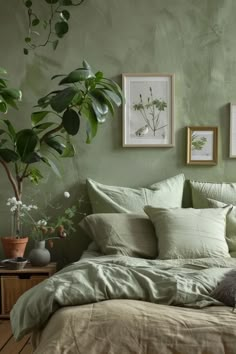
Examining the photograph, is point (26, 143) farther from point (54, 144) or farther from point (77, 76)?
point (77, 76)

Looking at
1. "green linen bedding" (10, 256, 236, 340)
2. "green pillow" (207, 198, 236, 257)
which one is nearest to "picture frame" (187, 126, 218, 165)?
"green pillow" (207, 198, 236, 257)

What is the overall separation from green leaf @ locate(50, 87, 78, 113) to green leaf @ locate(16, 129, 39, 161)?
1.19ft

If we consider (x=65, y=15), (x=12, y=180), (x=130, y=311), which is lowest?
(x=130, y=311)

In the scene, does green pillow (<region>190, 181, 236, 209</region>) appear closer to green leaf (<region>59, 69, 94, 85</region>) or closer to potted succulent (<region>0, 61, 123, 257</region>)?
potted succulent (<region>0, 61, 123, 257</region>)

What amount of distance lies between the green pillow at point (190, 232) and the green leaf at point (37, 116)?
1152mm

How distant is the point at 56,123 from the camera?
13.3ft

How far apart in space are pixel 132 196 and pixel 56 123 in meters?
0.87

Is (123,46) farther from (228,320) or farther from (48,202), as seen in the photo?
(228,320)

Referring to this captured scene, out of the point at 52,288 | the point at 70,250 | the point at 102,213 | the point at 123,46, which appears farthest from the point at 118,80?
the point at 52,288

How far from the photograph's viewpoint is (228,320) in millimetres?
2004

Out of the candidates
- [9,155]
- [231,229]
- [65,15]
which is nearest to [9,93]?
[9,155]

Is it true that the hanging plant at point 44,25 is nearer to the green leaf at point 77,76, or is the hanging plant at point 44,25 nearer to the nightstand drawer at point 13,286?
the green leaf at point 77,76

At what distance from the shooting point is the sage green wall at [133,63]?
160 inches

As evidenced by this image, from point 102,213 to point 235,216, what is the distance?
1.02 m
